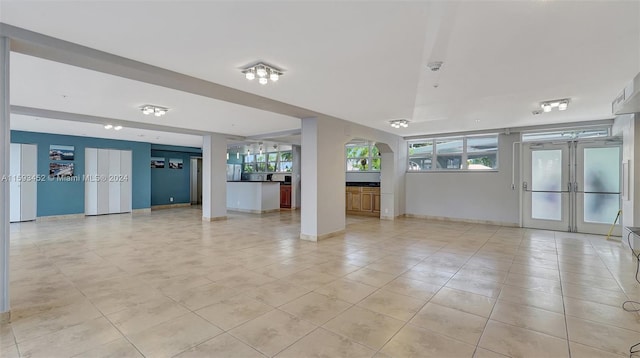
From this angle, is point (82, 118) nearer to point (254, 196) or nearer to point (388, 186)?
point (254, 196)

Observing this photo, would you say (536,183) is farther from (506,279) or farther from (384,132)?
(506,279)

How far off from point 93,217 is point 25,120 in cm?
368

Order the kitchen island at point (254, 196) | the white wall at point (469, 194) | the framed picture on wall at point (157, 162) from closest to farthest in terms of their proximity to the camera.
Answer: the white wall at point (469, 194)
the kitchen island at point (254, 196)
the framed picture on wall at point (157, 162)

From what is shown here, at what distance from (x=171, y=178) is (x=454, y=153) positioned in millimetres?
10932

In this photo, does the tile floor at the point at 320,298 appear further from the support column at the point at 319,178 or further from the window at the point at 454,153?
the window at the point at 454,153

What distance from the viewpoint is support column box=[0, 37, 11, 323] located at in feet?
8.20

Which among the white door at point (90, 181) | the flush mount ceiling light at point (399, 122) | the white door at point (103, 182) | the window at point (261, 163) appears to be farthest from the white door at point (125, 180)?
the flush mount ceiling light at point (399, 122)

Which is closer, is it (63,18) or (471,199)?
(63,18)

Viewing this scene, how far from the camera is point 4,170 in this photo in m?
2.50

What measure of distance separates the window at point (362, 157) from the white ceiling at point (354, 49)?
5.27 m

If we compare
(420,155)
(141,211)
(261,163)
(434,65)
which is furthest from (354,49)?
(261,163)

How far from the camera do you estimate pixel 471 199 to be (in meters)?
8.27

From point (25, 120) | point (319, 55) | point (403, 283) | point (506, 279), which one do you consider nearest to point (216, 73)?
point (319, 55)

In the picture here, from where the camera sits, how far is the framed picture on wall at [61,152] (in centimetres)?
876
